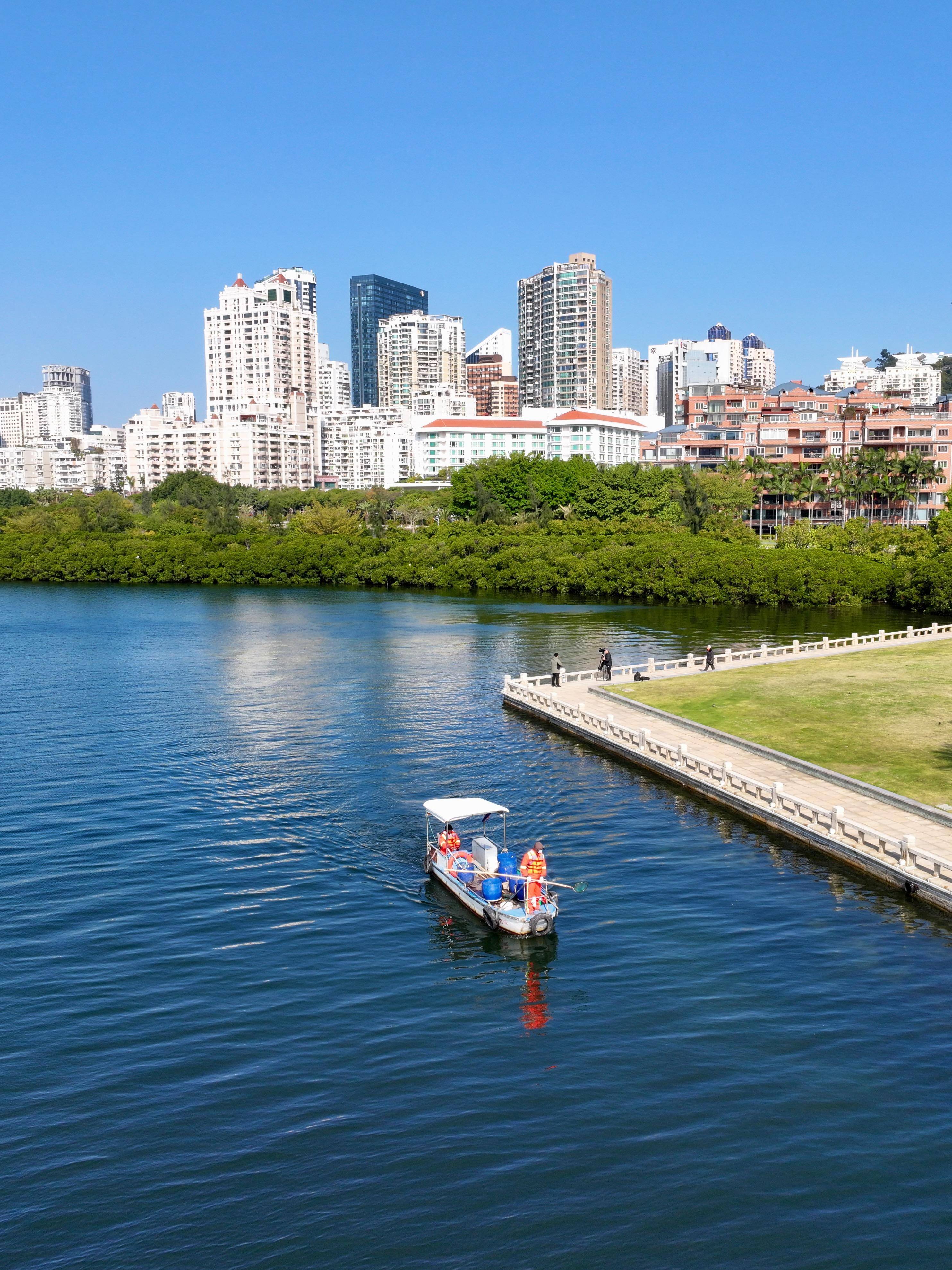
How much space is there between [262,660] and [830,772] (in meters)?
46.6

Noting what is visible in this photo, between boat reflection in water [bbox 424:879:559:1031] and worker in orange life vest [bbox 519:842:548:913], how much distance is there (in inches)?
40.0

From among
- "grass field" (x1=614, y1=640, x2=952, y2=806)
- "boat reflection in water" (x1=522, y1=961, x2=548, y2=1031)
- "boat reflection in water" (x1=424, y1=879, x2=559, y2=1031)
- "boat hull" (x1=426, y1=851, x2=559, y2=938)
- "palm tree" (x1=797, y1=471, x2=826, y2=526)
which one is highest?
"palm tree" (x1=797, y1=471, x2=826, y2=526)

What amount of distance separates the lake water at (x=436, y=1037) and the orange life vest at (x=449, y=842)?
155 cm

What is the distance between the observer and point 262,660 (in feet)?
252

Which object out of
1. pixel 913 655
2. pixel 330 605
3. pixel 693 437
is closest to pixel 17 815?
pixel 913 655

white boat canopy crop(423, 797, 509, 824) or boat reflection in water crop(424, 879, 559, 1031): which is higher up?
white boat canopy crop(423, 797, 509, 824)

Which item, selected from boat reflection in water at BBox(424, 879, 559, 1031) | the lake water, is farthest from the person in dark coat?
boat reflection in water at BBox(424, 879, 559, 1031)

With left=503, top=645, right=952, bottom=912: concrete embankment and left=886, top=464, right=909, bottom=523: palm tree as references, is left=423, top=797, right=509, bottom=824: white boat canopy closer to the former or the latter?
left=503, top=645, right=952, bottom=912: concrete embankment

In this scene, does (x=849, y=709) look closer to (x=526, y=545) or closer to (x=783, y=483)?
(x=526, y=545)

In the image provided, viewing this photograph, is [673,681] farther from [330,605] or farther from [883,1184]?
[330,605]

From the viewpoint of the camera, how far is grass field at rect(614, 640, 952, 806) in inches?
1631

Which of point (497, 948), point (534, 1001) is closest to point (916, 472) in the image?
point (497, 948)

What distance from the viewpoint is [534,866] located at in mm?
29031

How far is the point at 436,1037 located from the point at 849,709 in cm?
3445
